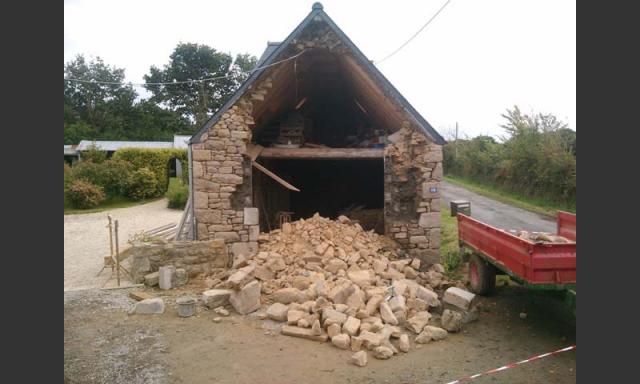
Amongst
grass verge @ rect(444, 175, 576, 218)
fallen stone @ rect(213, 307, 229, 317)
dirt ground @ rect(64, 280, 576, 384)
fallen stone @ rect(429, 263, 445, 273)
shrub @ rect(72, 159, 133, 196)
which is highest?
shrub @ rect(72, 159, 133, 196)

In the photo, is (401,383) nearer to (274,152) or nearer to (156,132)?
(274,152)

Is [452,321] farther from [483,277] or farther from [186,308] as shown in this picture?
[186,308]

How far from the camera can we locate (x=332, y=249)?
816 cm

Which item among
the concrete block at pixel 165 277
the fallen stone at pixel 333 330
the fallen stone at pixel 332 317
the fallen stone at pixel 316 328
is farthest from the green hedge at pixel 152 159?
the fallen stone at pixel 333 330

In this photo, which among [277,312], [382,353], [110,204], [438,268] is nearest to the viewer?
[382,353]

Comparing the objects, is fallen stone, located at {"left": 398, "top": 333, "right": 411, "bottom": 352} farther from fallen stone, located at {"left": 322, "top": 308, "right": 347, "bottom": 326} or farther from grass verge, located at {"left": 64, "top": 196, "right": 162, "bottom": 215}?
grass verge, located at {"left": 64, "top": 196, "right": 162, "bottom": 215}

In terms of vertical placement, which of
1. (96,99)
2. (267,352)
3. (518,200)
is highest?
(96,99)

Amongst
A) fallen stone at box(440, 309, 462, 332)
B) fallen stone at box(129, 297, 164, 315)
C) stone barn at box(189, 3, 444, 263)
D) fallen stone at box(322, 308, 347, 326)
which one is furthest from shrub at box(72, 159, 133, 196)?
fallen stone at box(440, 309, 462, 332)

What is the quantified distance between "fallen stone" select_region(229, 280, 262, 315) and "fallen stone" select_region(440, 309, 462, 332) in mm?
2826

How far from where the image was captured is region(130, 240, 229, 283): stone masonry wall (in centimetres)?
814

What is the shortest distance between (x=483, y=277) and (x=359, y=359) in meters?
3.31

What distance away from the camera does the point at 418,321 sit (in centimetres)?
622

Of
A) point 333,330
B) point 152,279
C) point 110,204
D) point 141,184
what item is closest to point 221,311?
point 333,330

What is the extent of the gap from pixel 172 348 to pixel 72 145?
34.7m
